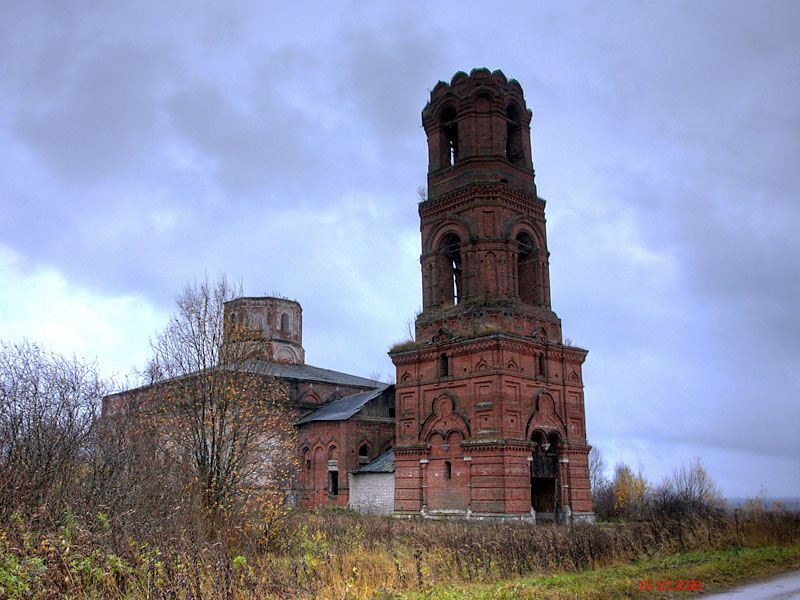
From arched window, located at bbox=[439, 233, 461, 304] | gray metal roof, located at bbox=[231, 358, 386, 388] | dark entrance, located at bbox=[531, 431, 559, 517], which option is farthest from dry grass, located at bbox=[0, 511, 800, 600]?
gray metal roof, located at bbox=[231, 358, 386, 388]

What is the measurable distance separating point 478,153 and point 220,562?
19.9 metres

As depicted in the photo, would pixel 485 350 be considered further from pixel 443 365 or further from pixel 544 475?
pixel 544 475

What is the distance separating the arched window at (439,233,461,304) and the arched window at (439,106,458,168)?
3.14 meters

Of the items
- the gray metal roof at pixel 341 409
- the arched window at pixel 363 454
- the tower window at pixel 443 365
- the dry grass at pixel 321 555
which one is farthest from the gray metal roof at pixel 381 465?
the dry grass at pixel 321 555

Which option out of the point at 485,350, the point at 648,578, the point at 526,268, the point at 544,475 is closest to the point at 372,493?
the point at 544,475

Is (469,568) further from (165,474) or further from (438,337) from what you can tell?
(438,337)

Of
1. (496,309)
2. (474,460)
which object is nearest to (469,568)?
(474,460)

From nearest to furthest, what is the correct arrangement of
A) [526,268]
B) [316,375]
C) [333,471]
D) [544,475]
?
[544,475] < [526,268] < [333,471] < [316,375]

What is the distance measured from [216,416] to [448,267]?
13300 mm

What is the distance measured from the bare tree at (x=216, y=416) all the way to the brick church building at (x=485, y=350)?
4053mm

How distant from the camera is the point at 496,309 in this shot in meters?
24.0

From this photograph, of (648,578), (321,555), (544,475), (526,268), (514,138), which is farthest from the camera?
(514,138)

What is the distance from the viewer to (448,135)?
27.9 metres

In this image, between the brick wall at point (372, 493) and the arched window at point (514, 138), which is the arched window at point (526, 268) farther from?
the brick wall at point (372, 493)
